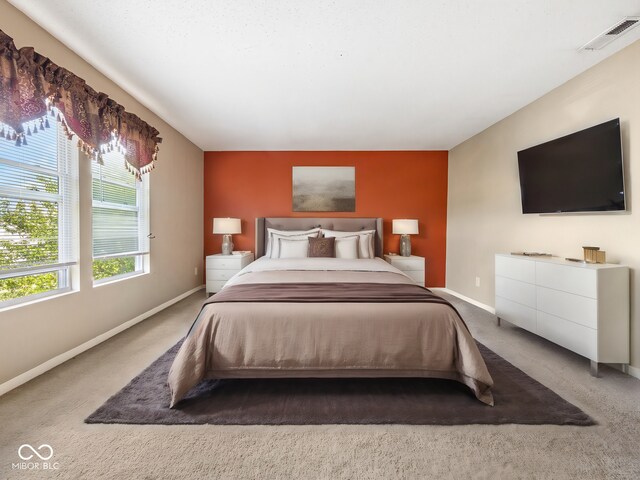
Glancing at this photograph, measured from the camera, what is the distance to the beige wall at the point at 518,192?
2.13m

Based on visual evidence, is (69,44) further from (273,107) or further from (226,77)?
(273,107)

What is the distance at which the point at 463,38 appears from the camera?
209 cm

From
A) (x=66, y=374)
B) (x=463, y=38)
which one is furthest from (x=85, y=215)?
(x=463, y=38)

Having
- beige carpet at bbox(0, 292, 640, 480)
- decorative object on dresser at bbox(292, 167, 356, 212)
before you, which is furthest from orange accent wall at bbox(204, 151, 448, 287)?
beige carpet at bbox(0, 292, 640, 480)

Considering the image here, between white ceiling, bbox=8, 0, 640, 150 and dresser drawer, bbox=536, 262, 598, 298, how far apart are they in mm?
1706

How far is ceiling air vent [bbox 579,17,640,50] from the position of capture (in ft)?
6.20

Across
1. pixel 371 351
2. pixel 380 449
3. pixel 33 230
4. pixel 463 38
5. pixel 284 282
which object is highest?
pixel 463 38

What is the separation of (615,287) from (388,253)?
116 inches

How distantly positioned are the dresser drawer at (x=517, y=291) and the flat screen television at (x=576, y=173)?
77 cm

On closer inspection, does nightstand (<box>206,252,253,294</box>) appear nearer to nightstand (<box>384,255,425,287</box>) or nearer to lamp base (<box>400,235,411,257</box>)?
nightstand (<box>384,255,425,287</box>)

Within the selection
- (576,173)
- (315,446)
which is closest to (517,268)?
(576,173)

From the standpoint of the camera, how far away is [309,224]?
4734 millimetres

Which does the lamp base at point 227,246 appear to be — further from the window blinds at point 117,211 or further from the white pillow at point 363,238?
the white pillow at point 363,238

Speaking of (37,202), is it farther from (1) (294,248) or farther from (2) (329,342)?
(1) (294,248)
